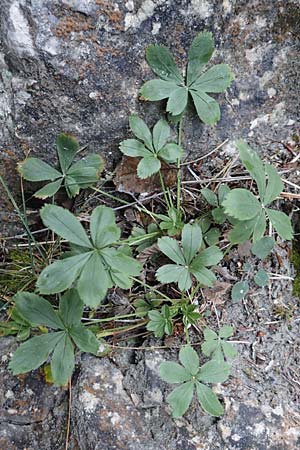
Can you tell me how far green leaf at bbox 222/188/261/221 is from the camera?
1.77 meters

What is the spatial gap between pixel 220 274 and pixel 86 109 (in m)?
0.88

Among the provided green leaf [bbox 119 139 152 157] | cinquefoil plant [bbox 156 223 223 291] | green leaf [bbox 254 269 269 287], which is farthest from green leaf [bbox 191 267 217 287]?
green leaf [bbox 119 139 152 157]

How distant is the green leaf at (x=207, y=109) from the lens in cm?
193

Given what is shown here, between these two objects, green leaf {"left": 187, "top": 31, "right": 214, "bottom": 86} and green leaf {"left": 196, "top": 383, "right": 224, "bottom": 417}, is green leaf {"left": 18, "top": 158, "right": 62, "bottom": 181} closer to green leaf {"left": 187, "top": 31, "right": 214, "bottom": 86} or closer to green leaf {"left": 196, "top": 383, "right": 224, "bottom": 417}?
green leaf {"left": 187, "top": 31, "right": 214, "bottom": 86}

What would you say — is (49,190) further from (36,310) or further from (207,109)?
(207,109)

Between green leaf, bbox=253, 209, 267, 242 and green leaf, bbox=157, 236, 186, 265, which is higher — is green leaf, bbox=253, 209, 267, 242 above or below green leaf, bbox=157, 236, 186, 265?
above

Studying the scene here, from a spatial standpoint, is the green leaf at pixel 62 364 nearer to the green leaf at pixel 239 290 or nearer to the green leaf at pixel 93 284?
the green leaf at pixel 93 284

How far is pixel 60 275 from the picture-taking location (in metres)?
1.65

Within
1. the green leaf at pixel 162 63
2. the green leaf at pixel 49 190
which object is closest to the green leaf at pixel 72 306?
the green leaf at pixel 49 190

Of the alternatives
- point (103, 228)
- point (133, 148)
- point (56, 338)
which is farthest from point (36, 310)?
point (133, 148)

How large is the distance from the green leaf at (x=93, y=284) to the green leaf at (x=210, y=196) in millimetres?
606

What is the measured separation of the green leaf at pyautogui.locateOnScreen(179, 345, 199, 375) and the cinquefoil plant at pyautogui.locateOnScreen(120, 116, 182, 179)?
2.25 ft

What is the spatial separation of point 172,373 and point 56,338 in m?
0.44

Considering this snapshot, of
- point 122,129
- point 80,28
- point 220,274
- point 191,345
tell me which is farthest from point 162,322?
point 80,28
